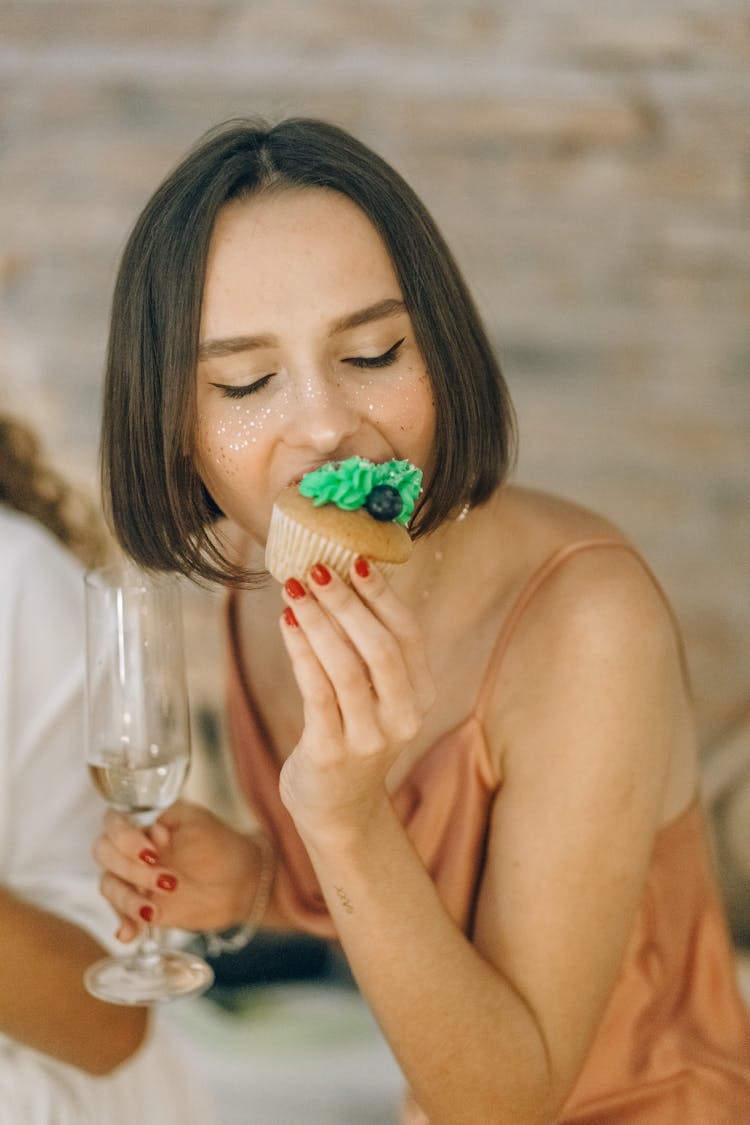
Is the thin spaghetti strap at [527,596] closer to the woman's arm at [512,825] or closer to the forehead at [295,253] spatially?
the woman's arm at [512,825]

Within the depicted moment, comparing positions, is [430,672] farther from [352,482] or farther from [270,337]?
[270,337]

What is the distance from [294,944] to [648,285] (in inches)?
41.1

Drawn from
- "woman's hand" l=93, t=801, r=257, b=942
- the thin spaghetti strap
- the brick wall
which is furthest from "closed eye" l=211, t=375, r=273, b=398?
the brick wall

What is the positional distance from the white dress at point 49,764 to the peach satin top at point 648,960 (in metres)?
0.31

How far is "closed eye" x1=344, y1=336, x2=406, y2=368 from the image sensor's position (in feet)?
3.42

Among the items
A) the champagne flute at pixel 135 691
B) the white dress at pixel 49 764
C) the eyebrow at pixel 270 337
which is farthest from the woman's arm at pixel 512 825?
the white dress at pixel 49 764

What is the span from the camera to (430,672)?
1.05 metres

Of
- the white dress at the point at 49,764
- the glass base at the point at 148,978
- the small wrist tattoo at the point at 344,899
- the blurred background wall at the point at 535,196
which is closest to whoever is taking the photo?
the small wrist tattoo at the point at 344,899

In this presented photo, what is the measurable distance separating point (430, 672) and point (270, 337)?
298 mm

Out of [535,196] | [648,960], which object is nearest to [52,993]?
[648,960]

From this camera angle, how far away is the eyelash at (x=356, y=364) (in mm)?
1038

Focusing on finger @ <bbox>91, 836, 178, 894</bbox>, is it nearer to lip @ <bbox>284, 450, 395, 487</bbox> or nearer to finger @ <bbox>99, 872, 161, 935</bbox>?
finger @ <bbox>99, 872, 161, 935</bbox>

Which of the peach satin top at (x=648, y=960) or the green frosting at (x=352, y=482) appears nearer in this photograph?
the green frosting at (x=352, y=482)

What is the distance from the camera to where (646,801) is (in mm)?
1067
